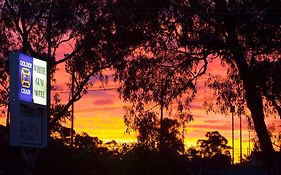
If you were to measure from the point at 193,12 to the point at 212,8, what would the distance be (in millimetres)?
901

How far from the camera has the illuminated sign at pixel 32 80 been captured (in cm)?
2238

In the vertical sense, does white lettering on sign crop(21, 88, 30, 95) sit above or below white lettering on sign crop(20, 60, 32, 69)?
below

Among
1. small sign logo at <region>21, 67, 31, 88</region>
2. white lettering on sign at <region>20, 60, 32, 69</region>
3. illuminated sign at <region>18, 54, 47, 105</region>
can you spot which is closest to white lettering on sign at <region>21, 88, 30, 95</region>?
illuminated sign at <region>18, 54, 47, 105</region>

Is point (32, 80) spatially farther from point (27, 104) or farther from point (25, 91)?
point (27, 104)

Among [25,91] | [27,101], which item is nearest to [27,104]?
[27,101]

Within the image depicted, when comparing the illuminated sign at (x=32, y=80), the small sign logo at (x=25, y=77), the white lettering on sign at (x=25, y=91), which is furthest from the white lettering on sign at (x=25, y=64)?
the white lettering on sign at (x=25, y=91)

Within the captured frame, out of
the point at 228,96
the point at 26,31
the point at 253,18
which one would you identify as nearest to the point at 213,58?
the point at 228,96

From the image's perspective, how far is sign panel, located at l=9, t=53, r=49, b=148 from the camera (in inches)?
869

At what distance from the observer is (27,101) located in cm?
2275

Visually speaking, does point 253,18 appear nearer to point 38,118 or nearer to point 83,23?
point 38,118

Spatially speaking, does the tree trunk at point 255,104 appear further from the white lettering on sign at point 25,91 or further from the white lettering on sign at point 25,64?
the white lettering on sign at point 25,91

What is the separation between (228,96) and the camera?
2822 cm

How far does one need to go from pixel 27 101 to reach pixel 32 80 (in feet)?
2.51

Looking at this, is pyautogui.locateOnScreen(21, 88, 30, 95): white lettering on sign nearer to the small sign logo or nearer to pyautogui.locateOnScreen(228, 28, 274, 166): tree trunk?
the small sign logo
